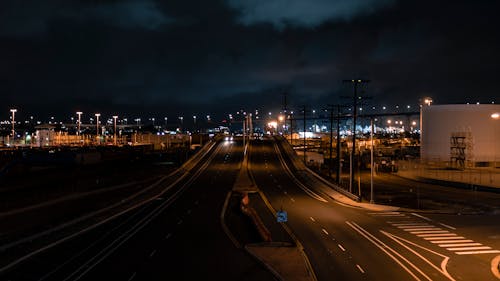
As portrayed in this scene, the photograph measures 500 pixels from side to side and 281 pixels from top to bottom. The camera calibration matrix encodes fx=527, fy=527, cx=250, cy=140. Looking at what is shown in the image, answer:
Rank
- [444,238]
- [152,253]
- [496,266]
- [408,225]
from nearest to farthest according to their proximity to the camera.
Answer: [496,266] → [152,253] → [444,238] → [408,225]

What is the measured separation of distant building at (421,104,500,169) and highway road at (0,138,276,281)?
69.2 meters

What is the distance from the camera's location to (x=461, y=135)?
10656cm

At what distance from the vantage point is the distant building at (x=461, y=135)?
106 meters

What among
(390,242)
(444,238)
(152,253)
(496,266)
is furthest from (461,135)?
(152,253)

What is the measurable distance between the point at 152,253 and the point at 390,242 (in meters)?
15.8

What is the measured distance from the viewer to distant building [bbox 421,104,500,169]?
105625 mm

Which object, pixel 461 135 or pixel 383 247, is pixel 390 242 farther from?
pixel 461 135

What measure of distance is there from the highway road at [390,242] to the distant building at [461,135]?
58.3m

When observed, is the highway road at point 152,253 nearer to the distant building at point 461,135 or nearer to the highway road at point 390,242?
the highway road at point 390,242

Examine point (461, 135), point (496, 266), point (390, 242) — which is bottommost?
point (496, 266)

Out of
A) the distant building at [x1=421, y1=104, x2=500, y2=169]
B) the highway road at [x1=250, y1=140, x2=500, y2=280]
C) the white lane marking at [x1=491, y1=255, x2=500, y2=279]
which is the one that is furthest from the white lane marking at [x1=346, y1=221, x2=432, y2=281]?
the distant building at [x1=421, y1=104, x2=500, y2=169]

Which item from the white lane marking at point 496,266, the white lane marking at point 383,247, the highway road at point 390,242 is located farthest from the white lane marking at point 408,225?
the white lane marking at point 496,266

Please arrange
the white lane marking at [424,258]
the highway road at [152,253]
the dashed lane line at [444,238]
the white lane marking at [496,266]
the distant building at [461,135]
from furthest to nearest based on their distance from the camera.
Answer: the distant building at [461,135] < the dashed lane line at [444,238] < the white lane marking at [424,258] < the white lane marking at [496,266] < the highway road at [152,253]

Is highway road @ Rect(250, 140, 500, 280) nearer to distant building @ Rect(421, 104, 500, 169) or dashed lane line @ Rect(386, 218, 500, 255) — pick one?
dashed lane line @ Rect(386, 218, 500, 255)
